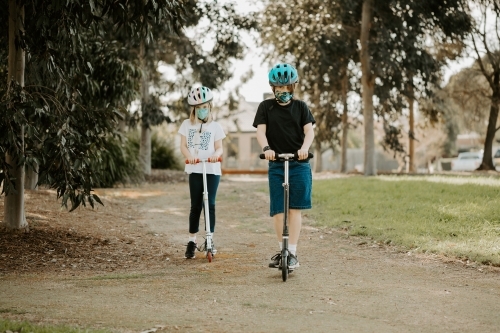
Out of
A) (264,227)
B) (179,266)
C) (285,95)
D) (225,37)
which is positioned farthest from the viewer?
(225,37)

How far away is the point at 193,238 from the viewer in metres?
8.37

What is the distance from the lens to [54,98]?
339 inches

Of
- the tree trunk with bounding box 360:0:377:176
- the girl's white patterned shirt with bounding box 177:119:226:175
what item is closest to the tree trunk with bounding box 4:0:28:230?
the girl's white patterned shirt with bounding box 177:119:226:175

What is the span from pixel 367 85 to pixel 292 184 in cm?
1984

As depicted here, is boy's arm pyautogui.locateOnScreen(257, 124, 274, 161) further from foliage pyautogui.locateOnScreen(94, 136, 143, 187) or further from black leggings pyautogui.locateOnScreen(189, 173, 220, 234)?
foliage pyautogui.locateOnScreen(94, 136, 143, 187)

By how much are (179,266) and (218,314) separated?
98.0 inches

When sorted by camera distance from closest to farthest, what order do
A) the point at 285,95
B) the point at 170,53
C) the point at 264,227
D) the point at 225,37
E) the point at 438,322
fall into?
1. the point at 438,322
2. the point at 285,95
3. the point at 264,227
4. the point at 225,37
5. the point at 170,53

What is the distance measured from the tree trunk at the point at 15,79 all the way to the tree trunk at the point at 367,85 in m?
18.3

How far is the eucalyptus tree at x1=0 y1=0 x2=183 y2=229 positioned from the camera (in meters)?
7.70

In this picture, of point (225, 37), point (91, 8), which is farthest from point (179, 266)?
point (225, 37)

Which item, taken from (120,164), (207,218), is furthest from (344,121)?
(207,218)

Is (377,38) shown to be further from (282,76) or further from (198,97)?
(282,76)

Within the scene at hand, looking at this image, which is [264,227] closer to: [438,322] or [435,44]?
[438,322]

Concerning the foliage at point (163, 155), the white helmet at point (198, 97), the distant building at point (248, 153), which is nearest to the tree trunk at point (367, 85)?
the foliage at point (163, 155)
